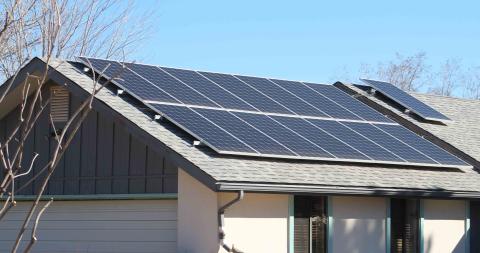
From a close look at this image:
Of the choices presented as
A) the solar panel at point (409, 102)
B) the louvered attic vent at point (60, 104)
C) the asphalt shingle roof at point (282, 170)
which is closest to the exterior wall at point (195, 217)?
the asphalt shingle roof at point (282, 170)

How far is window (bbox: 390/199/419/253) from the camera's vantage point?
17.3 m

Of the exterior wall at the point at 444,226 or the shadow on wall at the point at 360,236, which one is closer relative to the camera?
the shadow on wall at the point at 360,236

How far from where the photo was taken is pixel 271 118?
16.9 metres

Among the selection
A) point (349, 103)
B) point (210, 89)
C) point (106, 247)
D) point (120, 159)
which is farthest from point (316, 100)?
point (106, 247)

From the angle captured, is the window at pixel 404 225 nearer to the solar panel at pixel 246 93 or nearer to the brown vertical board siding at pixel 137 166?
the solar panel at pixel 246 93

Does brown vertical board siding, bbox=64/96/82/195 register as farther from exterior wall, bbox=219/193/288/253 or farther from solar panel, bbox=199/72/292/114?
exterior wall, bbox=219/193/288/253

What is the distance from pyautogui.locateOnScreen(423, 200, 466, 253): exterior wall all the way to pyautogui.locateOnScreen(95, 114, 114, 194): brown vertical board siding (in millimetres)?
6143

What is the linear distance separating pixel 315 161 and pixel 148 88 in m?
3.30

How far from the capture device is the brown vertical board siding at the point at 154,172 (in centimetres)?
1505

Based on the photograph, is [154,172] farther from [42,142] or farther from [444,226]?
[444,226]

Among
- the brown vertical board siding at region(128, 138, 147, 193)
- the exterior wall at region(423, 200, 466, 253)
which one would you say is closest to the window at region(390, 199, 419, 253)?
the exterior wall at region(423, 200, 466, 253)

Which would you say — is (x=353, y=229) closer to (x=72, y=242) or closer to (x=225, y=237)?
(x=225, y=237)

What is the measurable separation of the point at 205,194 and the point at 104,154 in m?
2.46

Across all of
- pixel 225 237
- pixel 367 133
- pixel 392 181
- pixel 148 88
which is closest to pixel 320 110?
pixel 367 133
